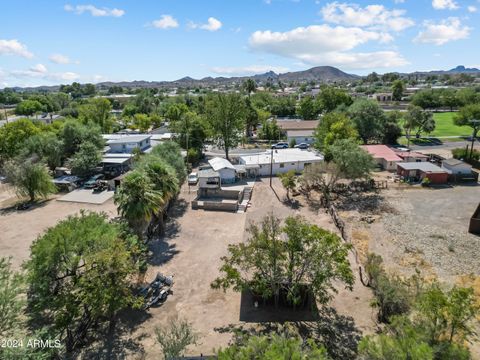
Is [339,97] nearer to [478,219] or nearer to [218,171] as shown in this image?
[218,171]

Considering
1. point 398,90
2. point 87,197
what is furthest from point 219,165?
point 398,90

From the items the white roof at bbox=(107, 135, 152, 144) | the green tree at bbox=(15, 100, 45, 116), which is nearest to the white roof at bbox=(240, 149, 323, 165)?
the white roof at bbox=(107, 135, 152, 144)

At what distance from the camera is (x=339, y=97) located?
83.8m

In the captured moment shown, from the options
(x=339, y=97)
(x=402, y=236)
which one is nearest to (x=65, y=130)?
(x=402, y=236)

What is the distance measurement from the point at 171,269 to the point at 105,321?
5.64 meters

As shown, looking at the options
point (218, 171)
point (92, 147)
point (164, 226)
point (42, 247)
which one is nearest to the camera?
point (42, 247)

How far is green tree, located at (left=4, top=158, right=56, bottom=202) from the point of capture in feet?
111

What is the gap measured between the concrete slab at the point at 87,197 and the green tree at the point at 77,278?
1884 centimetres

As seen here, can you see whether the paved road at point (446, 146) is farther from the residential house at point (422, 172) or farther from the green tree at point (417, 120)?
the residential house at point (422, 172)

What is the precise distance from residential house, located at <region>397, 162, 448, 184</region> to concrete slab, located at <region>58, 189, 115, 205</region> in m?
36.7

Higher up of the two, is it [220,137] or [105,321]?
[220,137]

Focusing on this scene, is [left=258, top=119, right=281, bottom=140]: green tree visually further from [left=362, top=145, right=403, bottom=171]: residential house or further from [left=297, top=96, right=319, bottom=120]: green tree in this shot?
[left=362, top=145, right=403, bottom=171]: residential house

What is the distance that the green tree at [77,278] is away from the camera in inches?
603

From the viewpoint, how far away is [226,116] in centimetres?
4819
